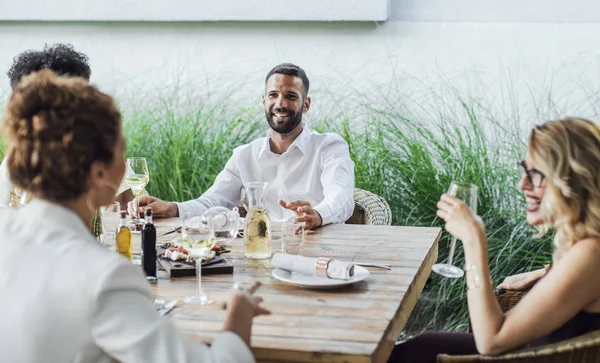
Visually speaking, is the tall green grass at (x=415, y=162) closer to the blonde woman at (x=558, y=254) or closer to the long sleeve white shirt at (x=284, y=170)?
the long sleeve white shirt at (x=284, y=170)

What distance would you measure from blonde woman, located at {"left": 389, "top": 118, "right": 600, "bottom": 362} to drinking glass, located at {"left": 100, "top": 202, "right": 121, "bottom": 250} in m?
1.28

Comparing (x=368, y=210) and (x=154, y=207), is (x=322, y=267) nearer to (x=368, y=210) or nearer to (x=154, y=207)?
(x=154, y=207)

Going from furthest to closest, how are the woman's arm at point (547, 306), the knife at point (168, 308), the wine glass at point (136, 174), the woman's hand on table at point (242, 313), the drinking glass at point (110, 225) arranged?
the wine glass at point (136, 174) < the drinking glass at point (110, 225) < the knife at point (168, 308) < the woman's arm at point (547, 306) < the woman's hand on table at point (242, 313)

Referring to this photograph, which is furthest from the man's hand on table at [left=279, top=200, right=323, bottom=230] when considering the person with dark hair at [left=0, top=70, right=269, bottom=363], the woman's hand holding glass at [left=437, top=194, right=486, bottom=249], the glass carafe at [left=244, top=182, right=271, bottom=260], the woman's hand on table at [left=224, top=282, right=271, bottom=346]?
the person with dark hair at [left=0, top=70, right=269, bottom=363]

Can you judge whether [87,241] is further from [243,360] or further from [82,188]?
[243,360]

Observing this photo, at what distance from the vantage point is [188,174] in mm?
5551

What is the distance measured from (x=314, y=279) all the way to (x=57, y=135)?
106 centimetres

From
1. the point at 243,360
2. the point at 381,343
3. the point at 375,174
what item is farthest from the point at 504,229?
the point at 243,360

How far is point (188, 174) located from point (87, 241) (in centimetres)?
384

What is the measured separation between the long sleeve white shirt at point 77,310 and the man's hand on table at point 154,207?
179cm

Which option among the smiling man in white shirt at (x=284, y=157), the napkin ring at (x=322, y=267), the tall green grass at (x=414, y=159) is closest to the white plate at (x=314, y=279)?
the napkin ring at (x=322, y=267)

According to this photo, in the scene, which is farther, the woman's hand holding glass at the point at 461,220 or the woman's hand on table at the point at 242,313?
the woman's hand holding glass at the point at 461,220

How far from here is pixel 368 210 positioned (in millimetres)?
4121

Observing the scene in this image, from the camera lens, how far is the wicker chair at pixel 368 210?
4.04 metres
